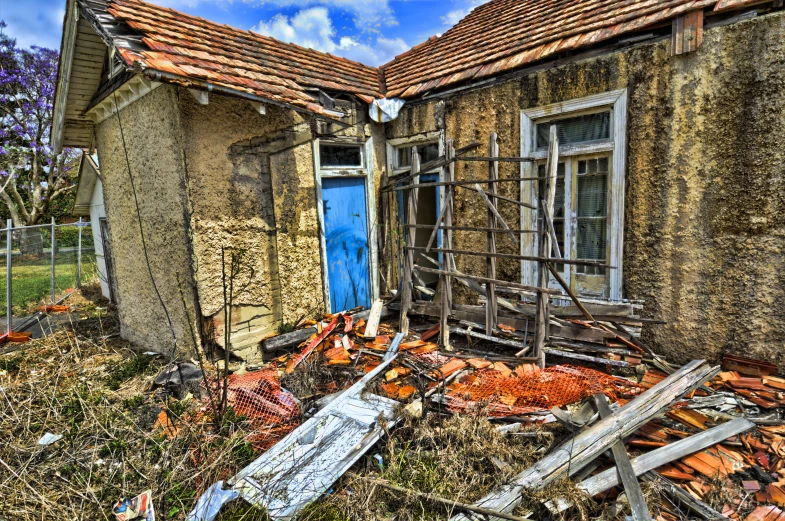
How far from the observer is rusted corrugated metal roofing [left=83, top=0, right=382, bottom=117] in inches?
169

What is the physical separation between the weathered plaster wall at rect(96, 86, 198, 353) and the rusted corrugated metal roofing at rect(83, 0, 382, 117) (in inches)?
20.5

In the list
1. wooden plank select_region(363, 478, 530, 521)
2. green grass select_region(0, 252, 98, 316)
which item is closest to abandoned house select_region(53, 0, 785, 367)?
wooden plank select_region(363, 478, 530, 521)

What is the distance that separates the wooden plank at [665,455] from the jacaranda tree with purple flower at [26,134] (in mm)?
20722

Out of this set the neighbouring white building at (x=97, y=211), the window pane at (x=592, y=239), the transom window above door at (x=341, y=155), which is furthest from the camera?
the neighbouring white building at (x=97, y=211)

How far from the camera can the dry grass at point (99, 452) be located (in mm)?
2695

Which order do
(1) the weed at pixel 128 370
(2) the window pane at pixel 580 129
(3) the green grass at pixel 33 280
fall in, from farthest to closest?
(3) the green grass at pixel 33 280 → (2) the window pane at pixel 580 129 → (1) the weed at pixel 128 370

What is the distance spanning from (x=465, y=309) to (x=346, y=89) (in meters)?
3.92

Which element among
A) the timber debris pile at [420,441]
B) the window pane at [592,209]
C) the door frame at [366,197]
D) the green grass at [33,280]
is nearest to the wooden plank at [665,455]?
the timber debris pile at [420,441]

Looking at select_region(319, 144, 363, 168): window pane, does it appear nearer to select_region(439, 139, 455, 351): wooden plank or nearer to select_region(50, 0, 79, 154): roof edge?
select_region(439, 139, 455, 351): wooden plank

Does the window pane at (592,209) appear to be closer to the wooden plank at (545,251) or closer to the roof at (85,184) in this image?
the wooden plank at (545,251)

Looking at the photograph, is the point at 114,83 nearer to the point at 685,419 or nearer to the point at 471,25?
the point at 471,25

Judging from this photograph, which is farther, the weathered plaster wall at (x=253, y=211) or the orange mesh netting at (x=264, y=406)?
the weathered plaster wall at (x=253, y=211)

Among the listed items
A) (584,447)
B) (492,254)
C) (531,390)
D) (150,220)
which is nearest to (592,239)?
(492,254)

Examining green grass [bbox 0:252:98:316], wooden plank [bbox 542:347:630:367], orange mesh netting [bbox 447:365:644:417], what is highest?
green grass [bbox 0:252:98:316]
